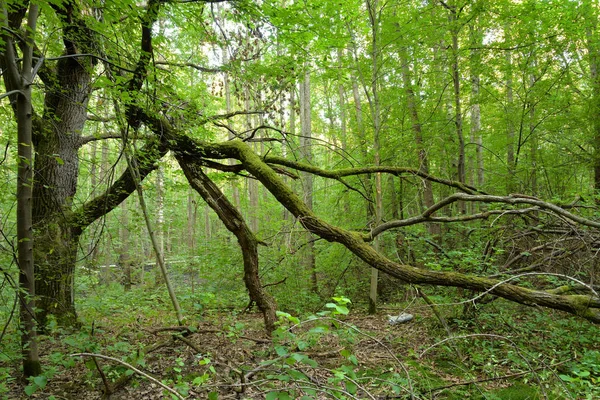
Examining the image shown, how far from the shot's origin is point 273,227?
331 inches

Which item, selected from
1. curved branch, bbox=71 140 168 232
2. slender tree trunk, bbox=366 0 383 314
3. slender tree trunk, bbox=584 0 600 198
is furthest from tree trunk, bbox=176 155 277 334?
slender tree trunk, bbox=584 0 600 198

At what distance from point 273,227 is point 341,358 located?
14.7 ft

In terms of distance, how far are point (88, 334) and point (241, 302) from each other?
3615mm

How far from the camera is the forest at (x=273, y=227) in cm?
306

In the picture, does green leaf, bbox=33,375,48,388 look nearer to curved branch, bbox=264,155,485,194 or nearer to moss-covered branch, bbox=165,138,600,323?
moss-covered branch, bbox=165,138,600,323

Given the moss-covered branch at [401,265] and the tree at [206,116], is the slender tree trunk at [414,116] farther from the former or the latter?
the moss-covered branch at [401,265]

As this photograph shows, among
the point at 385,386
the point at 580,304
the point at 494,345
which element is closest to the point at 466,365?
the point at 494,345

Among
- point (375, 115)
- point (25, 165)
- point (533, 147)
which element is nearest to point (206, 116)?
point (25, 165)

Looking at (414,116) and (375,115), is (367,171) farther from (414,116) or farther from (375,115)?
(414,116)

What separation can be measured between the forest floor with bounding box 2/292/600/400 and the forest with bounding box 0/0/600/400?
0.13ft

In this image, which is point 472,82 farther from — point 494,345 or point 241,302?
point 241,302

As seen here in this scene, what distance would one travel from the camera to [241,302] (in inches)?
299

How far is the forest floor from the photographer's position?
3.35 meters

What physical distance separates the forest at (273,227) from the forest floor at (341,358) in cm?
4
